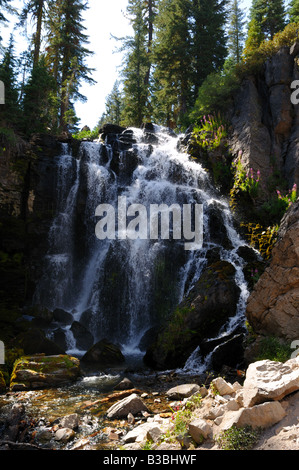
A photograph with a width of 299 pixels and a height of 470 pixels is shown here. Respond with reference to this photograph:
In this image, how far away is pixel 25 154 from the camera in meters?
15.8

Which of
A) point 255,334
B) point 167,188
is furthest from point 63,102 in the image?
point 255,334

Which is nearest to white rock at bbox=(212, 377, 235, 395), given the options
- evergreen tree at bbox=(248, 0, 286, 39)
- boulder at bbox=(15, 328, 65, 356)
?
boulder at bbox=(15, 328, 65, 356)

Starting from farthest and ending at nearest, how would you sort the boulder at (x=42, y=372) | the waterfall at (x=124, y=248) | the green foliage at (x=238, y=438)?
the waterfall at (x=124, y=248)
the boulder at (x=42, y=372)
the green foliage at (x=238, y=438)

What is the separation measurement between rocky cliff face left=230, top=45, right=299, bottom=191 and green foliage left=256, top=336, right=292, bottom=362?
33.2ft

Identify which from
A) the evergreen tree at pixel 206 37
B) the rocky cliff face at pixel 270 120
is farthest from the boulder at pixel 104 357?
the evergreen tree at pixel 206 37

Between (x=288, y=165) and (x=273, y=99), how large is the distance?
443 cm

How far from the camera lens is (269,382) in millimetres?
4133

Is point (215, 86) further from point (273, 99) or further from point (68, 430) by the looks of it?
point (68, 430)

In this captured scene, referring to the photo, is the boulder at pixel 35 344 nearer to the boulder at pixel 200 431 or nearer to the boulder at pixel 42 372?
the boulder at pixel 42 372

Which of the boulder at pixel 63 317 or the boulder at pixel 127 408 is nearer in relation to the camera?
the boulder at pixel 127 408

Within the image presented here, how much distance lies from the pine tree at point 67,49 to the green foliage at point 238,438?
24.0 meters

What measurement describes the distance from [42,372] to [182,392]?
12.1 feet

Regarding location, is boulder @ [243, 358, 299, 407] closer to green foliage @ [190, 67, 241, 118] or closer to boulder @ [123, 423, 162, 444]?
boulder @ [123, 423, 162, 444]

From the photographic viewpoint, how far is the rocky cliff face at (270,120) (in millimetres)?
16062
